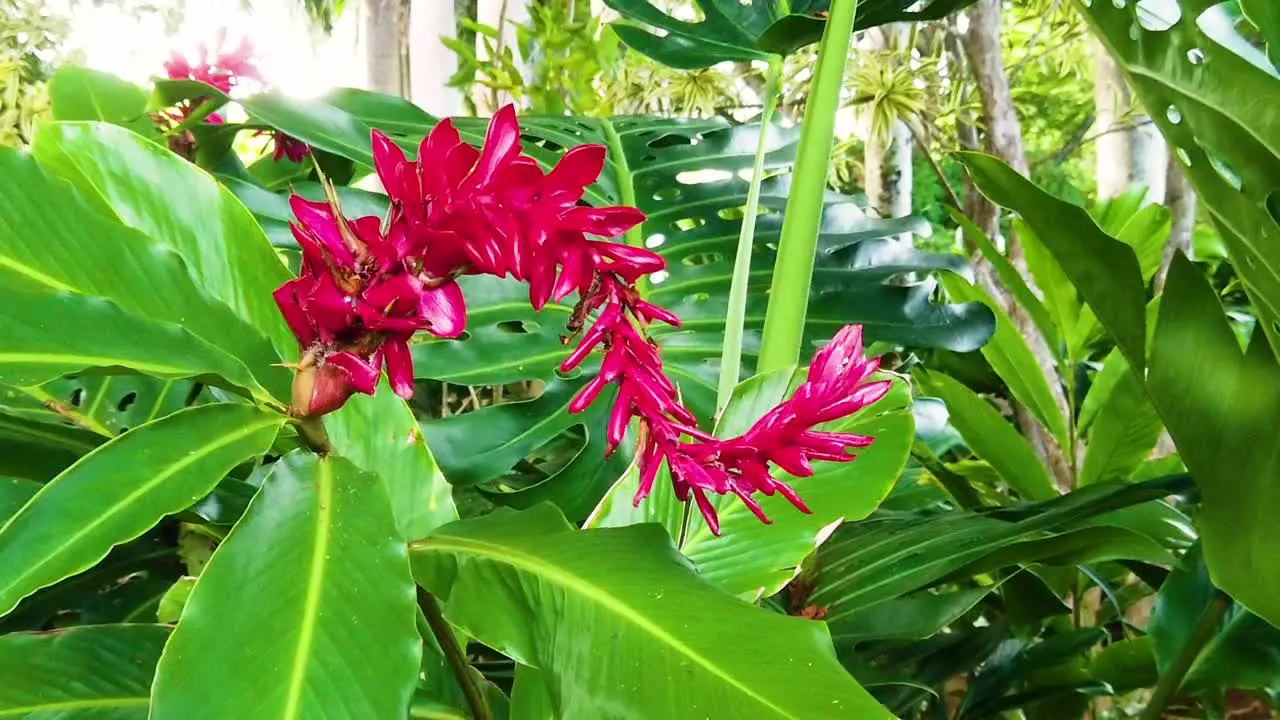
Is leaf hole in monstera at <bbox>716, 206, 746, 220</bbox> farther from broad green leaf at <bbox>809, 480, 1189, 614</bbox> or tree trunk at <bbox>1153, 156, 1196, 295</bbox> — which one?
tree trunk at <bbox>1153, 156, 1196, 295</bbox>

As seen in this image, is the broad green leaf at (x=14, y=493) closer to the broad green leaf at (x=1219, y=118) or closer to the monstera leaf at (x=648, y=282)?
the monstera leaf at (x=648, y=282)

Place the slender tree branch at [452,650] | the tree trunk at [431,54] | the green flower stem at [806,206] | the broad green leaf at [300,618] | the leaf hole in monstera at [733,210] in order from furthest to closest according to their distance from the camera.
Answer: the tree trunk at [431,54]
the leaf hole in monstera at [733,210]
the green flower stem at [806,206]
the slender tree branch at [452,650]
the broad green leaf at [300,618]

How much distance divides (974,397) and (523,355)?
1.39 feet

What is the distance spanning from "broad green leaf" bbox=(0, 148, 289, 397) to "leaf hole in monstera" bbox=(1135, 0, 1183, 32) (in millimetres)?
509

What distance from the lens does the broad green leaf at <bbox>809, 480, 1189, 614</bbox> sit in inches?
19.1

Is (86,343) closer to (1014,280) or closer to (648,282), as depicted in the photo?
(648,282)

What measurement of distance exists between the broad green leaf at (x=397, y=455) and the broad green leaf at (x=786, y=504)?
13 centimetres

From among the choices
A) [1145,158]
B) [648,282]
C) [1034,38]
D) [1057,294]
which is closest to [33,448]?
[648,282]

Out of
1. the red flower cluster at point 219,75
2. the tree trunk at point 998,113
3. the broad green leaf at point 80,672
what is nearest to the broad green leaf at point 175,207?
the broad green leaf at point 80,672

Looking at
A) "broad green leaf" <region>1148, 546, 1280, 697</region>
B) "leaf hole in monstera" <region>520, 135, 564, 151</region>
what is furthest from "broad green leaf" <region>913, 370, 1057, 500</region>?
"leaf hole in monstera" <region>520, 135, 564, 151</region>

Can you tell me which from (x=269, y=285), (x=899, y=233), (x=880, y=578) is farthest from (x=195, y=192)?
(x=899, y=233)

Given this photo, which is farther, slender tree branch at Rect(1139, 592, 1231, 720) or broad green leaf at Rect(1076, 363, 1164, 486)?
broad green leaf at Rect(1076, 363, 1164, 486)

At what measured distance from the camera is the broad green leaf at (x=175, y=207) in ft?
1.15

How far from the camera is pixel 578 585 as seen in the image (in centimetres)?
28
